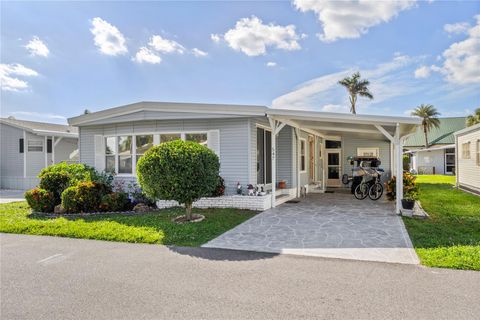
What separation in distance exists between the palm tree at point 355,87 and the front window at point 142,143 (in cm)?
2418

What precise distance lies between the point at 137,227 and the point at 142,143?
15.3 feet

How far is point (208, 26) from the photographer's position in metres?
12.1

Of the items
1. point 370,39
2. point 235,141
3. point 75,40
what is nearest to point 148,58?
point 75,40

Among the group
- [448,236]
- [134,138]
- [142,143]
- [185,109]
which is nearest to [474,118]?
[448,236]

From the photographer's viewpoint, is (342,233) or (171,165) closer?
(342,233)

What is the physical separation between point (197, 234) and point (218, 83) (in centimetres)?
1117

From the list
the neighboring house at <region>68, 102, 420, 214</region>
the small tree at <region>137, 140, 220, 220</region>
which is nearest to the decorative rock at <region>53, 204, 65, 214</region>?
the neighboring house at <region>68, 102, 420, 214</region>

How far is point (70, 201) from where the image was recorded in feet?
29.1

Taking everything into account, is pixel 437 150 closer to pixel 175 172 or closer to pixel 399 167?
pixel 399 167

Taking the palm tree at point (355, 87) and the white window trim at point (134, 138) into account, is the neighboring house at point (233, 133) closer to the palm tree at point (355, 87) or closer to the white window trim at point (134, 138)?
the white window trim at point (134, 138)

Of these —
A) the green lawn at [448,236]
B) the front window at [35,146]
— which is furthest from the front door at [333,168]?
the front window at [35,146]

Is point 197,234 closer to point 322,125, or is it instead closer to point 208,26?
point 322,125

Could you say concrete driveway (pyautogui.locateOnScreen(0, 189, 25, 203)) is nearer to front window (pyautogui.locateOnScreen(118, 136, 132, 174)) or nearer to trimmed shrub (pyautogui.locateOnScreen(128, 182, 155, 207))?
front window (pyautogui.locateOnScreen(118, 136, 132, 174))

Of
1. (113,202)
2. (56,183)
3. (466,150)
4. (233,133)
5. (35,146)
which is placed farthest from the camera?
(35,146)
